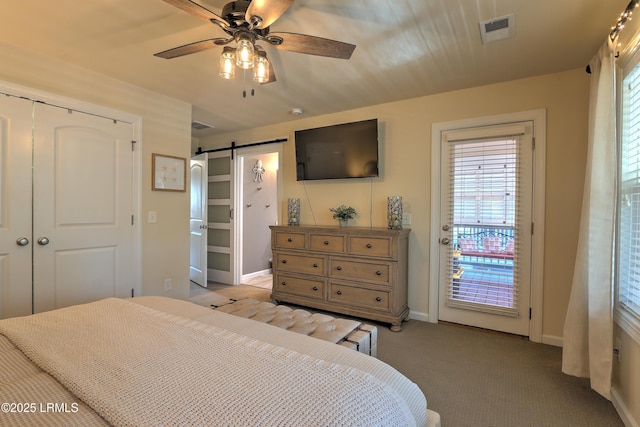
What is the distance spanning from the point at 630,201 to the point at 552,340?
150 centimetres

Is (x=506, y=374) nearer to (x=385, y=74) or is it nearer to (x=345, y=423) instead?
(x=345, y=423)

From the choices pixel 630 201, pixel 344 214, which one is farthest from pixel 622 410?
pixel 344 214

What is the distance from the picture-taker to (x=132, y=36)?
2.11 metres

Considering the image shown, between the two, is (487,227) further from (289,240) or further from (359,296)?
(289,240)

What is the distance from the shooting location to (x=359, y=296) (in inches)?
124

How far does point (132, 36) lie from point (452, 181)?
295 cm

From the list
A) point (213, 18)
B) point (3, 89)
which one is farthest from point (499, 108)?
point (3, 89)

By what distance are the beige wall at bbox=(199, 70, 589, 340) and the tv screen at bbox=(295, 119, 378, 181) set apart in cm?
19

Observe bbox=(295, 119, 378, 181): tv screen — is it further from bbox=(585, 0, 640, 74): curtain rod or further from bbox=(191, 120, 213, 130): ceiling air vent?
bbox=(585, 0, 640, 74): curtain rod

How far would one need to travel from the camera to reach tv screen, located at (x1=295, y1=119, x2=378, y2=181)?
11.1ft

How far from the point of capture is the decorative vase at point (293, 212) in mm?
3922

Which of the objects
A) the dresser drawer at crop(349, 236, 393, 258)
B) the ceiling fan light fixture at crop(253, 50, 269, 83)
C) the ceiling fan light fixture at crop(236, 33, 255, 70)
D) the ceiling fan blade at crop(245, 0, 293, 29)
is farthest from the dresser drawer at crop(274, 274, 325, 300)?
the ceiling fan blade at crop(245, 0, 293, 29)

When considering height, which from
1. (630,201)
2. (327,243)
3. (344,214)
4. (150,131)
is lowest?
(327,243)

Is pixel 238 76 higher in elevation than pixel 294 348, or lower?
higher
